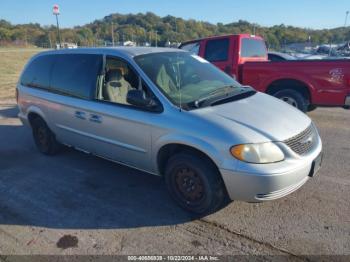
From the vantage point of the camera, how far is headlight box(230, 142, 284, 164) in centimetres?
292

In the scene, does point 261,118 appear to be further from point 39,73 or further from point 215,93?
point 39,73

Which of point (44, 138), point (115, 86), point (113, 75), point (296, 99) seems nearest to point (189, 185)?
point (115, 86)

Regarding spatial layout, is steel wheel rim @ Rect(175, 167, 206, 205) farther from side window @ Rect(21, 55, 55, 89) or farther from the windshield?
side window @ Rect(21, 55, 55, 89)

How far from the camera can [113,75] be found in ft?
13.8

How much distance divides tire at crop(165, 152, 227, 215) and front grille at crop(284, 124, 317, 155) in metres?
0.77

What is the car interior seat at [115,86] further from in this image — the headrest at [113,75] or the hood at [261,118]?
the hood at [261,118]

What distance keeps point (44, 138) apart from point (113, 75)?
195 cm

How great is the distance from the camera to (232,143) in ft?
9.66

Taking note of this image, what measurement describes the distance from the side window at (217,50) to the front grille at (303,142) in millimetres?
4655

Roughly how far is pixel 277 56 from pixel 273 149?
876cm

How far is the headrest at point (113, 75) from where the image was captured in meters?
4.19

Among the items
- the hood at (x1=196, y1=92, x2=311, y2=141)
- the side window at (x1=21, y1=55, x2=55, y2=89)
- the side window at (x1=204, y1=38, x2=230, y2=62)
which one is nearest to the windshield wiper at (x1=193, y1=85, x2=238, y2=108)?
the hood at (x1=196, y1=92, x2=311, y2=141)

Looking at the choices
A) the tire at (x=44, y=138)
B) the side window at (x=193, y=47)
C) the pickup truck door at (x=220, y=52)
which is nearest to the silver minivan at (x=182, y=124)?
the tire at (x=44, y=138)

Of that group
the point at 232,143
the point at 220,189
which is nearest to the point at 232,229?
the point at 220,189
